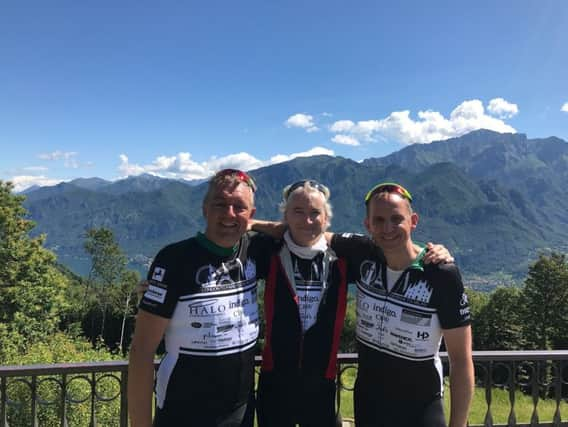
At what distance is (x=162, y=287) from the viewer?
8.05ft

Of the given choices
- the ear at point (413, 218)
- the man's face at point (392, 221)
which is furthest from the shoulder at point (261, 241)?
the ear at point (413, 218)

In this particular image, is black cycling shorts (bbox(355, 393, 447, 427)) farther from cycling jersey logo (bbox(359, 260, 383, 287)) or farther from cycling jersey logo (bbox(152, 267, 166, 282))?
cycling jersey logo (bbox(152, 267, 166, 282))

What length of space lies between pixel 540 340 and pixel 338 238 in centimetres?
3196

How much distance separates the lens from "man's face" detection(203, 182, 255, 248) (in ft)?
8.50

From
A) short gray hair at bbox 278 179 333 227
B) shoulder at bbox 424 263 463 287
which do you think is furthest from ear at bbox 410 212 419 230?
short gray hair at bbox 278 179 333 227

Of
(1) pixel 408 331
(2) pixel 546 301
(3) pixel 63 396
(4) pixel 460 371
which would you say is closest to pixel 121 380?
(3) pixel 63 396

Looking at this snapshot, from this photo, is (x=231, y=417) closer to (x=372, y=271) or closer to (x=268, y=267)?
(x=268, y=267)

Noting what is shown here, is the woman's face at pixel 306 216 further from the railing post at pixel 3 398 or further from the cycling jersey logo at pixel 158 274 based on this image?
the railing post at pixel 3 398

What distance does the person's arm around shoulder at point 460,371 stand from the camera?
2.63 metres

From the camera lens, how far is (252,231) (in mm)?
3150

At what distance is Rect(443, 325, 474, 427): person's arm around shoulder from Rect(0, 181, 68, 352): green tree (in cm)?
2509

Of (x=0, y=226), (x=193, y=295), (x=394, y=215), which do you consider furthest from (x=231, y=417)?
(x=0, y=226)

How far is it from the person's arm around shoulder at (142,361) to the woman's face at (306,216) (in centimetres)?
104

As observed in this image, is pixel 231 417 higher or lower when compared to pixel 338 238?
lower
